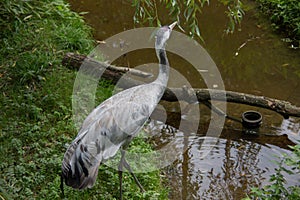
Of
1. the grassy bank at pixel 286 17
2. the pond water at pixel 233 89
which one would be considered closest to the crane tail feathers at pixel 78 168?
the pond water at pixel 233 89

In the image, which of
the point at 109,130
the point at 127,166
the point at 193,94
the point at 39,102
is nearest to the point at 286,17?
the point at 193,94

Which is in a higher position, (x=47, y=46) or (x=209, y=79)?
(x=47, y=46)

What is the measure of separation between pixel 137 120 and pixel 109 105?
0.33 meters

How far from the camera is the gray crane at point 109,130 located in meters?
4.82

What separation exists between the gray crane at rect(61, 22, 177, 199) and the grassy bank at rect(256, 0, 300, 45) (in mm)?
4346

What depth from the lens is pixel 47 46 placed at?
7.64 meters

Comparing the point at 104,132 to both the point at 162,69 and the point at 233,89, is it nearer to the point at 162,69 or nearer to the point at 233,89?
the point at 162,69

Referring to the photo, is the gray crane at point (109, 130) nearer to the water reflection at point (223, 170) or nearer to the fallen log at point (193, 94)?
the water reflection at point (223, 170)

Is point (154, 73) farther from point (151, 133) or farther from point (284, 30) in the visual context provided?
point (284, 30)

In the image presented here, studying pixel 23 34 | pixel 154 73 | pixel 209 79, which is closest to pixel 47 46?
pixel 23 34

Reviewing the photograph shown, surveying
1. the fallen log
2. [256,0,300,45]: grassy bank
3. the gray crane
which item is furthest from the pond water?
the gray crane

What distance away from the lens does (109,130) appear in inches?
202

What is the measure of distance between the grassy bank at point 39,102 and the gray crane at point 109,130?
461 mm

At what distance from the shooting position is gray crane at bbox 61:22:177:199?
482 centimetres
